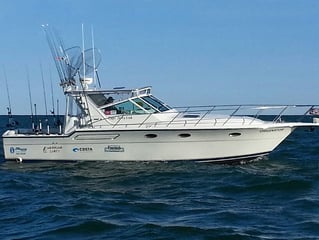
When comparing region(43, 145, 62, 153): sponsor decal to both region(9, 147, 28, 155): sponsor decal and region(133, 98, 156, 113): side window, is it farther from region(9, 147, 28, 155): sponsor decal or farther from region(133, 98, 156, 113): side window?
region(133, 98, 156, 113): side window

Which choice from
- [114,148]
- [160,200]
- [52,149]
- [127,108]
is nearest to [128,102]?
[127,108]

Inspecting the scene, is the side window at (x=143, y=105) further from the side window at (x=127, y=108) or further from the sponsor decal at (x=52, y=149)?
the sponsor decal at (x=52, y=149)

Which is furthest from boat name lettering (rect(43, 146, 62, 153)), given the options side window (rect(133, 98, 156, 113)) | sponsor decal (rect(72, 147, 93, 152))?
side window (rect(133, 98, 156, 113))

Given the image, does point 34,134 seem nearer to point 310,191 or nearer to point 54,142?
point 54,142

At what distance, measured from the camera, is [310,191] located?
12422 millimetres

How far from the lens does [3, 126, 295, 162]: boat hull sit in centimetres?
1689

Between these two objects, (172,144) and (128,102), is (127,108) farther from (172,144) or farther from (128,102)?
(172,144)

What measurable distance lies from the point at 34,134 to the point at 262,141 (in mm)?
7671

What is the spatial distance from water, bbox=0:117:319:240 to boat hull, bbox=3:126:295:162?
0.91ft

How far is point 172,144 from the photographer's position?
17.1m

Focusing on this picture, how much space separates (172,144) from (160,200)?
564cm

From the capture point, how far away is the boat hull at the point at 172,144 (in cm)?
1689

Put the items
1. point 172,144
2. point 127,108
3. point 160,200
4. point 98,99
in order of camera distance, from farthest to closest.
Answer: point 98,99 < point 127,108 < point 172,144 < point 160,200

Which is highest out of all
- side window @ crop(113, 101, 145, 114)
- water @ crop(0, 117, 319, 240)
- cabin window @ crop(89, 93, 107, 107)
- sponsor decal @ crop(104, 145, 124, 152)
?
cabin window @ crop(89, 93, 107, 107)
